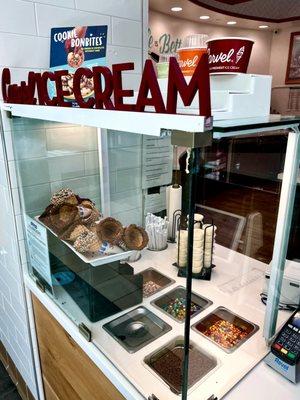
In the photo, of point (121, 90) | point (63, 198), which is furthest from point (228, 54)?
point (63, 198)

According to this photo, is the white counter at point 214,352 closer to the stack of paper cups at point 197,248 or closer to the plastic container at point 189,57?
the stack of paper cups at point 197,248

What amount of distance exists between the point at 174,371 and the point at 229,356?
194 mm

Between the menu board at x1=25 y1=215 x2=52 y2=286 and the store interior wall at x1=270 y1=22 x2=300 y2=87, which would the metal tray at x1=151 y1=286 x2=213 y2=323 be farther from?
the store interior wall at x1=270 y1=22 x2=300 y2=87

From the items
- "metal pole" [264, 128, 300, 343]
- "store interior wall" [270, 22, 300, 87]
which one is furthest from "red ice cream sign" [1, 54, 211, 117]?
"store interior wall" [270, 22, 300, 87]

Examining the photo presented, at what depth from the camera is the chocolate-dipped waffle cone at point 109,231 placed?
114 centimetres

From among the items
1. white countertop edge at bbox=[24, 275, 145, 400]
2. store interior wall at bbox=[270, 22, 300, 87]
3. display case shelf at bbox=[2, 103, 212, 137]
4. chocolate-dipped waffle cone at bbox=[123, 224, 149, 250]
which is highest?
store interior wall at bbox=[270, 22, 300, 87]

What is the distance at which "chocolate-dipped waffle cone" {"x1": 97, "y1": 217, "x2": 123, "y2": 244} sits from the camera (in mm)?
1138

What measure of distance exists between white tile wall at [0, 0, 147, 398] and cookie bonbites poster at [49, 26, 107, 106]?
0.17ft

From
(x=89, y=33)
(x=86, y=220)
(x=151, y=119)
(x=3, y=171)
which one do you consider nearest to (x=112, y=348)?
(x=86, y=220)

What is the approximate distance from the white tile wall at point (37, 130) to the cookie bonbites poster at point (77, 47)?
0.05 m

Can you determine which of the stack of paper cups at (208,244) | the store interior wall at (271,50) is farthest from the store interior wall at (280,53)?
the stack of paper cups at (208,244)

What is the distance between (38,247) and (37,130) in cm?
50

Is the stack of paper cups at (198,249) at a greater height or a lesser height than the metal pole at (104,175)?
lesser

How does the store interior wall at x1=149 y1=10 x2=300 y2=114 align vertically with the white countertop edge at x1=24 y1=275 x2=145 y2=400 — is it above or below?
above
